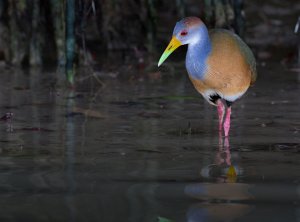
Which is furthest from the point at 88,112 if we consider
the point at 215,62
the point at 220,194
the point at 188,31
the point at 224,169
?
the point at 220,194

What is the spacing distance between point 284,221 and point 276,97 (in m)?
4.33

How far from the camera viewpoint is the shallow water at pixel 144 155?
4.70 m

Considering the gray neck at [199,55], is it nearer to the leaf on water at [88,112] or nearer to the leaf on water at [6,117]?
the leaf on water at [88,112]

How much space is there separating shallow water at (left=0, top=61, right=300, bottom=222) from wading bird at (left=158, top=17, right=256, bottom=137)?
11.3 inches

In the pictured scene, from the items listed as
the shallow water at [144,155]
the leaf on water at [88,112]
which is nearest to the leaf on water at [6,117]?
the shallow water at [144,155]

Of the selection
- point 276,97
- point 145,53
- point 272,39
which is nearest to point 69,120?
point 276,97

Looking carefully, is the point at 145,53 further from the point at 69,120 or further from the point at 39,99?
the point at 69,120

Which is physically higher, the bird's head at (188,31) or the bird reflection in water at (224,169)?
the bird's head at (188,31)

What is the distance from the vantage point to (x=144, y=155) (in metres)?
6.06

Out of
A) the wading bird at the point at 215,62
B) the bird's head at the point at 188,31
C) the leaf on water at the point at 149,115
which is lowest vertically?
the leaf on water at the point at 149,115

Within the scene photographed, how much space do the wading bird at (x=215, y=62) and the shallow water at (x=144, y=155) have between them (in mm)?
286

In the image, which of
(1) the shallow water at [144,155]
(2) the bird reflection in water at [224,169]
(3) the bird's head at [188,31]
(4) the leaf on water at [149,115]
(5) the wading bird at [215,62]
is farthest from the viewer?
(4) the leaf on water at [149,115]

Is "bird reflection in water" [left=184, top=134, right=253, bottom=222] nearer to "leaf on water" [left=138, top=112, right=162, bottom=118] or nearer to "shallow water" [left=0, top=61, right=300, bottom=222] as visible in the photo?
"shallow water" [left=0, top=61, right=300, bottom=222]

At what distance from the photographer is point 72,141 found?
654cm
